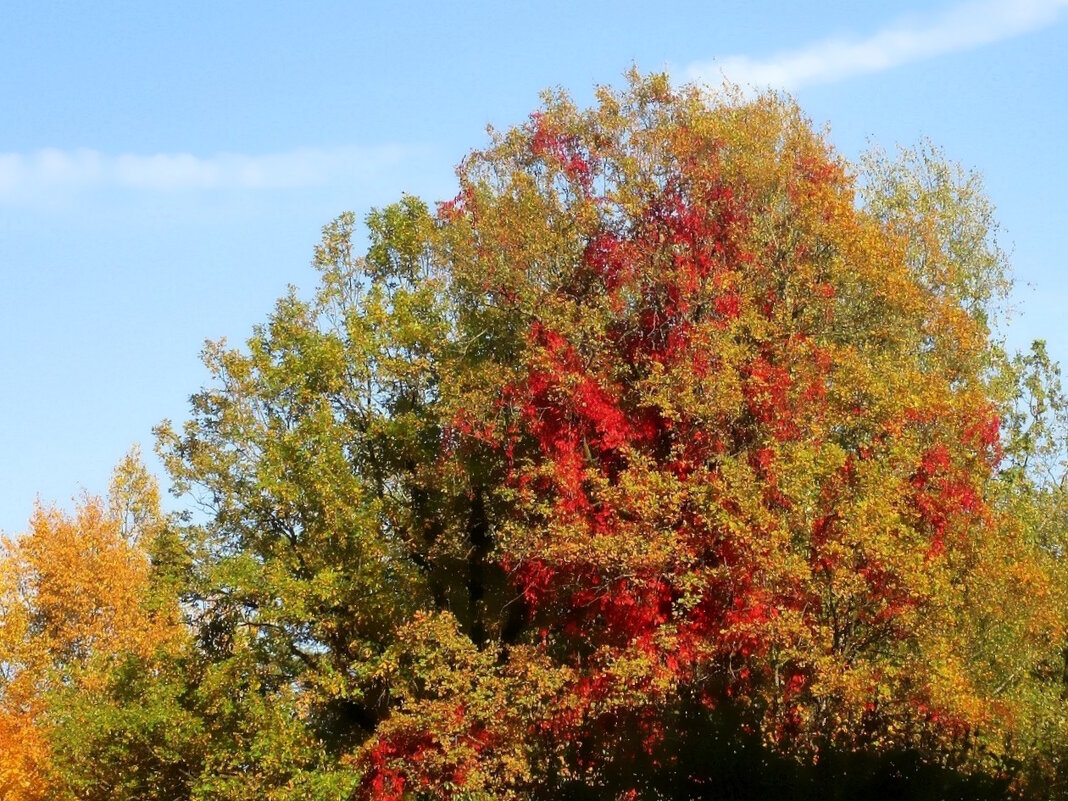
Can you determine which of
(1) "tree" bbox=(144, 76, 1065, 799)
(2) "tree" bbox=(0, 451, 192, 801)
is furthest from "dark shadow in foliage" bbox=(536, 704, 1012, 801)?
(2) "tree" bbox=(0, 451, 192, 801)

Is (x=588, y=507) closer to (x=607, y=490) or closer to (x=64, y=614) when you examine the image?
(x=607, y=490)

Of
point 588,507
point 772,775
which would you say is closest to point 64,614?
point 588,507

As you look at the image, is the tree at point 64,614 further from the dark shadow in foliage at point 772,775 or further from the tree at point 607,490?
the dark shadow in foliage at point 772,775

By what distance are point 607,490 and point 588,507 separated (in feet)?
3.71

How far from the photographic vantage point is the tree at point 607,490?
113ft

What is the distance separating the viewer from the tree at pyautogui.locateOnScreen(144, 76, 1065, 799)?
113 feet

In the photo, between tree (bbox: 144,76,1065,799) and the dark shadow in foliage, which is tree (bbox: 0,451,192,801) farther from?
the dark shadow in foliage

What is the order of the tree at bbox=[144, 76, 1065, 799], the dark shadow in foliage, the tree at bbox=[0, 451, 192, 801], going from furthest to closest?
the tree at bbox=[0, 451, 192, 801] → the tree at bbox=[144, 76, 1065, 799] → the dark shadow in foliage

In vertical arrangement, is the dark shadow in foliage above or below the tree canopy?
below

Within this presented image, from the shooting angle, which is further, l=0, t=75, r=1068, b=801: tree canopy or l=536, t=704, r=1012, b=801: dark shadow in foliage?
l=0, t=75, r=1068, b=801: tree canopy

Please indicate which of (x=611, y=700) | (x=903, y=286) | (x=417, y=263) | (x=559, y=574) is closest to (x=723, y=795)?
(x=611, y=700)

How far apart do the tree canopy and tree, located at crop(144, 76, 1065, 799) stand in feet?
0.39

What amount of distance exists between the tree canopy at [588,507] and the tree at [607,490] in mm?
119

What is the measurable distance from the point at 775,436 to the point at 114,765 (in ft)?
72.5
